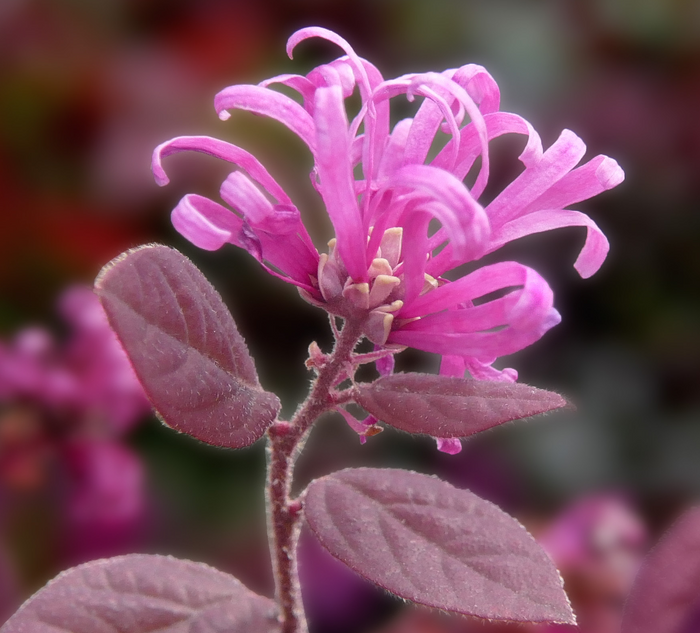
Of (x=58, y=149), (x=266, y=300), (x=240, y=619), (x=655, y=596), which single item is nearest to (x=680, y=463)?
(x=266, y=300)

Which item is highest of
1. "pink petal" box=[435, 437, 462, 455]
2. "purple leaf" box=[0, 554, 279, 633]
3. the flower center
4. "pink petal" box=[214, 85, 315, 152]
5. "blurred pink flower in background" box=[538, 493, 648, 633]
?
"pink petal" box=[214, 85, 315, 152]

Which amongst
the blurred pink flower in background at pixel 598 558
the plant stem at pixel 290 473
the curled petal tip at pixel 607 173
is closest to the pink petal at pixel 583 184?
the curled petal tip at pixel 607 173

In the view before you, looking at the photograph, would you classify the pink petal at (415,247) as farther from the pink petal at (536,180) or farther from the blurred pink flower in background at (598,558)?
the blurred pink flower in background at (598,558)

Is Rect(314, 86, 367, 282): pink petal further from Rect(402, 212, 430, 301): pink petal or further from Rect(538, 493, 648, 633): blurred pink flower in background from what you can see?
Rect(538, 493, 648, 633): blurred pink flower in background

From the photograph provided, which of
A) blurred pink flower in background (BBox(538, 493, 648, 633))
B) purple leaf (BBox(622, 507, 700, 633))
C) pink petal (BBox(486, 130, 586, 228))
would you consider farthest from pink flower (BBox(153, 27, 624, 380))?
blurred pink flower in background (BBox(538, 493, 648, 633))

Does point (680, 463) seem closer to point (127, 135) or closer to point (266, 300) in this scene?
point (266, 300)

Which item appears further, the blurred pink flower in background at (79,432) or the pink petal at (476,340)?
the blurred pink flower in background at (79,432)

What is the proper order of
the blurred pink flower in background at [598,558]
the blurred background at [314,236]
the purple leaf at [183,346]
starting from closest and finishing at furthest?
the purple leaf at [183,346] → the blurred pink flower in background at [598,558] → the blurred background at [314,236]
